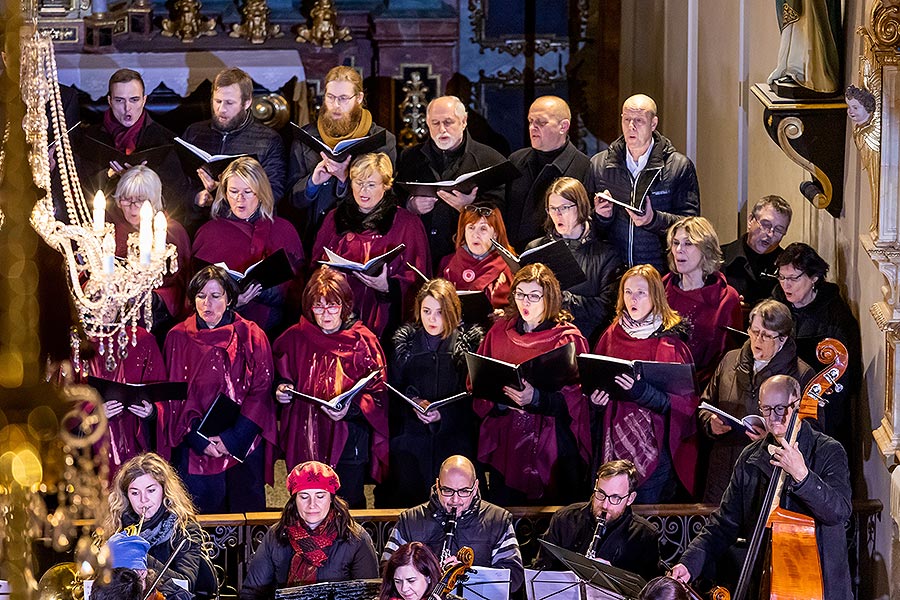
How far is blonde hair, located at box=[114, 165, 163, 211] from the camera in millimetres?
6480

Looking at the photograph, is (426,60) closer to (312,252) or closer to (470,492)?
(312,252)

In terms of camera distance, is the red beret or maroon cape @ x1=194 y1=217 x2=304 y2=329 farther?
maroon cape @ x1=194 y1=217 x2=304 y2=329

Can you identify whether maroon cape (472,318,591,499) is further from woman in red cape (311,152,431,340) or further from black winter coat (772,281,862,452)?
black winter coat (772,281,862,452)

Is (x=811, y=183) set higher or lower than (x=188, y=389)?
higher

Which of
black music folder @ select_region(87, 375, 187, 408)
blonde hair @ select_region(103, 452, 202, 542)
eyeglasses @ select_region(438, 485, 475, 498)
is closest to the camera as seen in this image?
blonde hair @ select_region(103, 452, 202, 542)

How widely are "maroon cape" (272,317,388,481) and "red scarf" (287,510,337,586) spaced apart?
776 mm

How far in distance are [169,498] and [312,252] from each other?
5.90 feet

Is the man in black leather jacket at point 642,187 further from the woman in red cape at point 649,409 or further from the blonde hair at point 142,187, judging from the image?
the blonde hair at point 142,187

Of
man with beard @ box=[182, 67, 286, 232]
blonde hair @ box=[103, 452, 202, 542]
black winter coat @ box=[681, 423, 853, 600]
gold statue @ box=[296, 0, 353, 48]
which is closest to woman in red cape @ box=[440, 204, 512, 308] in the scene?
man with beard @ box=[182, 67, 286, 232]

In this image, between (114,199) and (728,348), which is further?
(114,199)

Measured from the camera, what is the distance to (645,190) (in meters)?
6.54

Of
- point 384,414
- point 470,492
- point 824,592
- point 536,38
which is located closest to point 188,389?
point 384,414

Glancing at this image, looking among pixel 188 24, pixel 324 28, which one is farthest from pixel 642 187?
pixel 188 24

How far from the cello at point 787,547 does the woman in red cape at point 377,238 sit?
2.22 meters
